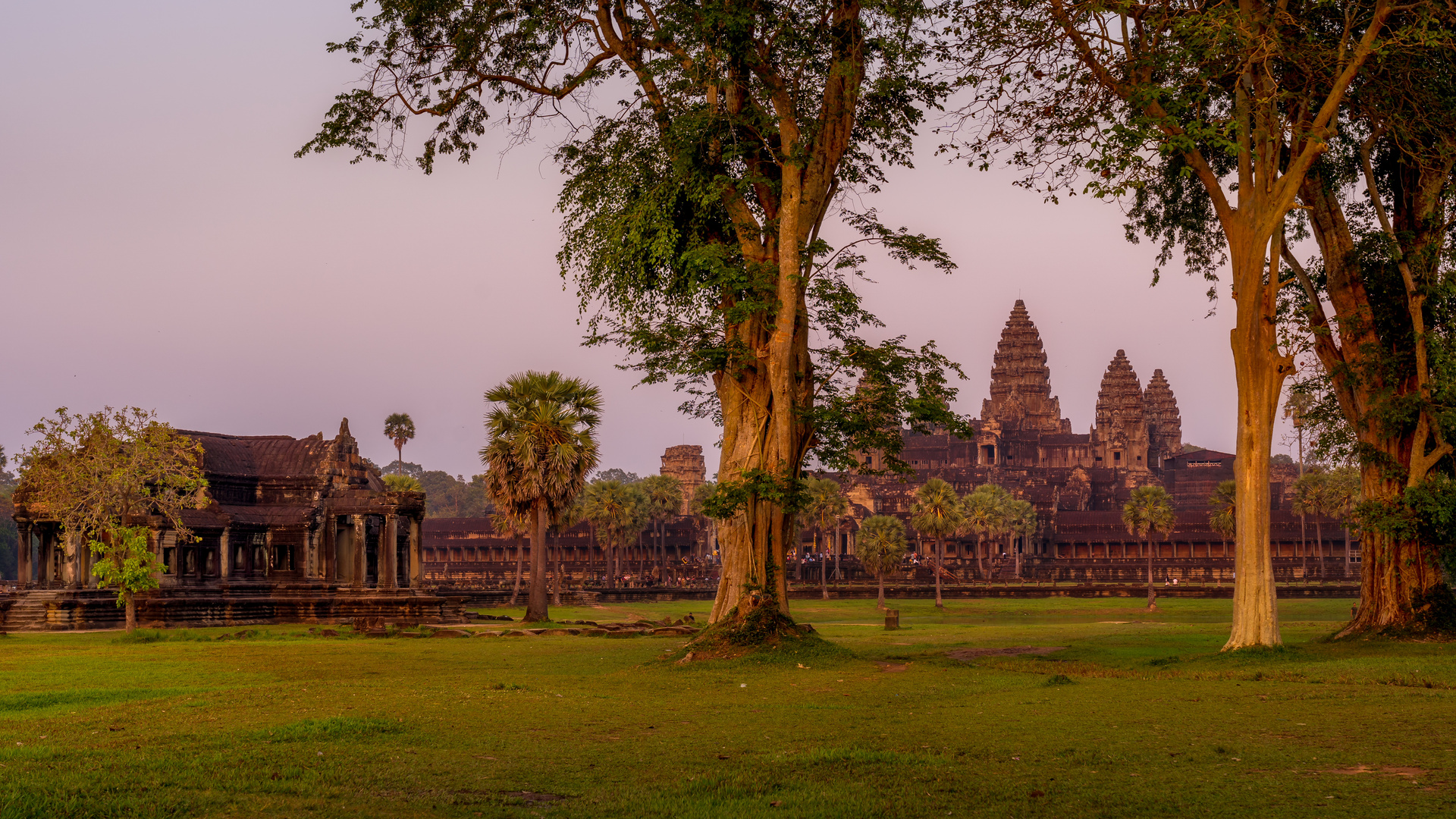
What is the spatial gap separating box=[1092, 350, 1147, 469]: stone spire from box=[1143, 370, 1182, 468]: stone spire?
6.30 metres

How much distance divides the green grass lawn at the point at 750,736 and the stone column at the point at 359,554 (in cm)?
2070

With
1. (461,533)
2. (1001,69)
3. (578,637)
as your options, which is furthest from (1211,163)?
(461,533)

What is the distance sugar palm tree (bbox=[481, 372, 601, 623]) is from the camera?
3950 centimetres

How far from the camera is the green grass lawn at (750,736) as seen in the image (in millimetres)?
8062

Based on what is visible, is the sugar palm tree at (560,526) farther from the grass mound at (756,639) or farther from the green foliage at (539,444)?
the grass mound at (756,639)

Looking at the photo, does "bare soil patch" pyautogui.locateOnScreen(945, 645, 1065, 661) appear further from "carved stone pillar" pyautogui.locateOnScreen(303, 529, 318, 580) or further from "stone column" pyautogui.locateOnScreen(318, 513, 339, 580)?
"carved stone pillar" pyautogui.locateOnScreen(303, 529, 318, 580)

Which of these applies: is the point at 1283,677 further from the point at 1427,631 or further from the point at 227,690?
the point at 227,690

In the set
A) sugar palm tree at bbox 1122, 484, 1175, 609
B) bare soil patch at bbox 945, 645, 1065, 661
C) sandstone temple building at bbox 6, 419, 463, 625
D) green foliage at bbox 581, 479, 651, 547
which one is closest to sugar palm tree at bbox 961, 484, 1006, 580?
sugar palm tree at bbox 1122, 484, 1175, 609

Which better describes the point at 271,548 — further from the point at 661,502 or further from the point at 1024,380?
the point at 1024,380

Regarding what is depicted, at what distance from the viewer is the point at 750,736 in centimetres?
1137

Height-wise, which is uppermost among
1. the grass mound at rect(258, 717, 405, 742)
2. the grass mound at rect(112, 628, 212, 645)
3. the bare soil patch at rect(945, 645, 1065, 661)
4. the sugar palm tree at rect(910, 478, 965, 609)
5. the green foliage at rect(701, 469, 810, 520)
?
the green foliage at rect(701, 469, 810, 520)

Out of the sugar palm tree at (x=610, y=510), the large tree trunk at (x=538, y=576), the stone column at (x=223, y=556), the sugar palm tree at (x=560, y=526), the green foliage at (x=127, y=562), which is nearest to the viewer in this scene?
the green foliage at (x=127, y=562)

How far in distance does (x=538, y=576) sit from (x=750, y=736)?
99.4 ft

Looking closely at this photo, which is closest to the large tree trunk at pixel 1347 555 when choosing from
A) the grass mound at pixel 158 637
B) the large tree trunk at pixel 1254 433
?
the large tree trunk at pixel 1254 433
